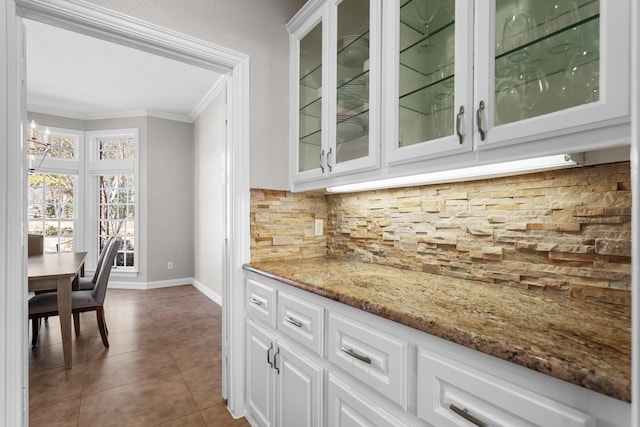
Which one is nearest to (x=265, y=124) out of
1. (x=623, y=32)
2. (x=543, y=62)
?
(x=543, y=62)

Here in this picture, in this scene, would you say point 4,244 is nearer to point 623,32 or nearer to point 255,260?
point 255,260

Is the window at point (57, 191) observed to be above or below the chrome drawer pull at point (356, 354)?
above

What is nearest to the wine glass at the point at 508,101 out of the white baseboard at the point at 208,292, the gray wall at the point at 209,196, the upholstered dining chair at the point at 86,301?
the upholstered dining chair at the point at 86,301

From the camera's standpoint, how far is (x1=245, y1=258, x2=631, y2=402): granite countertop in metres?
0.57

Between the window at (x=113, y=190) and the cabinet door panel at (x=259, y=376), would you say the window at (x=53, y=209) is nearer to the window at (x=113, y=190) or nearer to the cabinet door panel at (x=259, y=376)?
the window at (x=113, y=190)

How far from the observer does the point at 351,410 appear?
3.43ft

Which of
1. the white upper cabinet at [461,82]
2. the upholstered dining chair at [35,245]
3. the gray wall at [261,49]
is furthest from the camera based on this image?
the upholstered dining chair at [35,245]

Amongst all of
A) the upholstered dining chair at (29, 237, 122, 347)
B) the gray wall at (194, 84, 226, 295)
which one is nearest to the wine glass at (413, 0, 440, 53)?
the upholstered dining chair at (29, 237, 122, 347)

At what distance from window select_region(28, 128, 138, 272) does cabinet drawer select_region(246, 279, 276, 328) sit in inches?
171

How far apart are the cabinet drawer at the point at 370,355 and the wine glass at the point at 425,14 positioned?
113 centimetres

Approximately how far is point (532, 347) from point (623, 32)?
2.52 feet

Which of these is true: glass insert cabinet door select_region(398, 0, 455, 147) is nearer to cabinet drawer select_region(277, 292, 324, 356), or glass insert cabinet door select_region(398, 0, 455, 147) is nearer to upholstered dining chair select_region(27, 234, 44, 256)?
cabinet drawer select_region(277, 292, 324, 356)

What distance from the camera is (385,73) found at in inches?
53.1

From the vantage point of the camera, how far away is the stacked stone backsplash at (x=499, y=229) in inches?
39.0
